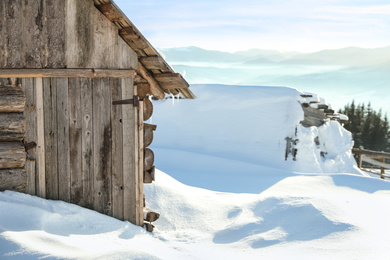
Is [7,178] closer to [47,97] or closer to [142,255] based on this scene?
[47,97]

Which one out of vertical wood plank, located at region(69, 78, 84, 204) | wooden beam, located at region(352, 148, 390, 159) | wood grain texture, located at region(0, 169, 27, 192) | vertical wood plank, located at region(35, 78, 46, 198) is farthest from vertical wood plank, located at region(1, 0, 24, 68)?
wooden beam, located at region(352, 148, 390, 159)

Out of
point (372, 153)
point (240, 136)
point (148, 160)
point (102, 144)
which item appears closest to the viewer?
point (102, 144)

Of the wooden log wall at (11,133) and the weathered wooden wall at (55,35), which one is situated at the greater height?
the weathered wooden wall at (55,35)

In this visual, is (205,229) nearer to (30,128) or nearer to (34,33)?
(30,128)

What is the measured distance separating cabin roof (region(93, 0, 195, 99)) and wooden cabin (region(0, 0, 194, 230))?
0.06 feet

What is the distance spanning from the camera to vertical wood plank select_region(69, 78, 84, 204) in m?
5.16

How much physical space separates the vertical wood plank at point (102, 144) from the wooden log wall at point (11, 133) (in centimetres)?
91

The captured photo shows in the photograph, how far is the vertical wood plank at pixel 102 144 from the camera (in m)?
5.30

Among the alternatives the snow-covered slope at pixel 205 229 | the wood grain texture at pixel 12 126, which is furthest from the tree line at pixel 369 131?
the wood grain texture at pixel 12 126

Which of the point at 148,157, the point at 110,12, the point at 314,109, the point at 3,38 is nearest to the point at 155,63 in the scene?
the point at 110,12

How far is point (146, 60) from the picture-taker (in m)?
5.54

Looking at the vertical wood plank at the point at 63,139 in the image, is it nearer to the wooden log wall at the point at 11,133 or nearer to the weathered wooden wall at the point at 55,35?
the weathered wooden wall at the point at 55,35

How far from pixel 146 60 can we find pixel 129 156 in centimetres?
138

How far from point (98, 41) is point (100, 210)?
90.8 inches
